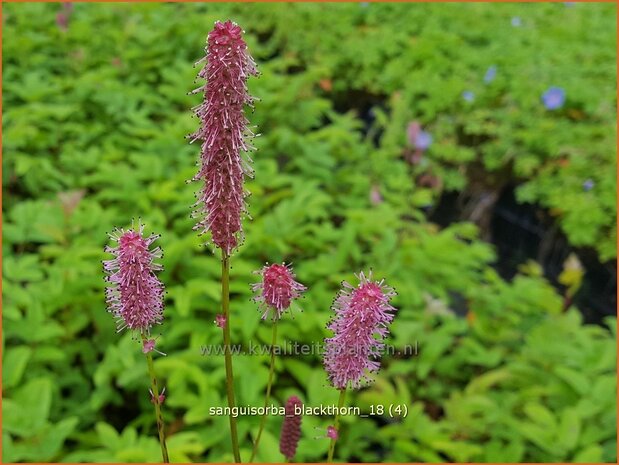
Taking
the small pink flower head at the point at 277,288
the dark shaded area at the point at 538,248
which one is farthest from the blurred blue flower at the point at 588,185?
the small pink flower head at the point at 277,288

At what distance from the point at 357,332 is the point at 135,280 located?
298 mm

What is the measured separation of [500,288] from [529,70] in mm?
1986

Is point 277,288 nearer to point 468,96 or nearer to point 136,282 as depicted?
point 136,282

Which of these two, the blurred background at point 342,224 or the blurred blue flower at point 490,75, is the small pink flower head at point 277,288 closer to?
the blurred background at point 342,224

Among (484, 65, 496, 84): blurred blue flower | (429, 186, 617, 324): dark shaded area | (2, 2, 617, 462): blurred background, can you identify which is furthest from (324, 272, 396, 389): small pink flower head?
(484, 65, 496, 84): blurred blue flower

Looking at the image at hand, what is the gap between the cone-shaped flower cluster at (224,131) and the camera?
768mm

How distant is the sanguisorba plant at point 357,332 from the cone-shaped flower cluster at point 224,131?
18 cm

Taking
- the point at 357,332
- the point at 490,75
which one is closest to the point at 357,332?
the point at 357,332

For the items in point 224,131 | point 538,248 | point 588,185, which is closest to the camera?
point 224,131

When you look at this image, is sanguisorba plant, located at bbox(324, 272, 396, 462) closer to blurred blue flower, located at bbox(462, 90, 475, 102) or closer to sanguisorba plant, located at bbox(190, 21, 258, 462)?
sanguisorba plant, located at bbox(190, 21, 258, 462)

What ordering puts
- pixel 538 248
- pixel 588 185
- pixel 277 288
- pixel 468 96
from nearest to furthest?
1. pixel 277 288
2. pixel 588 185
3. pixel 538 248
4. pixel 468 96

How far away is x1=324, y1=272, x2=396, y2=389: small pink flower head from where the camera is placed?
84 centimetres

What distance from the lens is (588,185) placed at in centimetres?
371

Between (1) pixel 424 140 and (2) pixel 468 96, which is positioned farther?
(2) pixel 468 96
